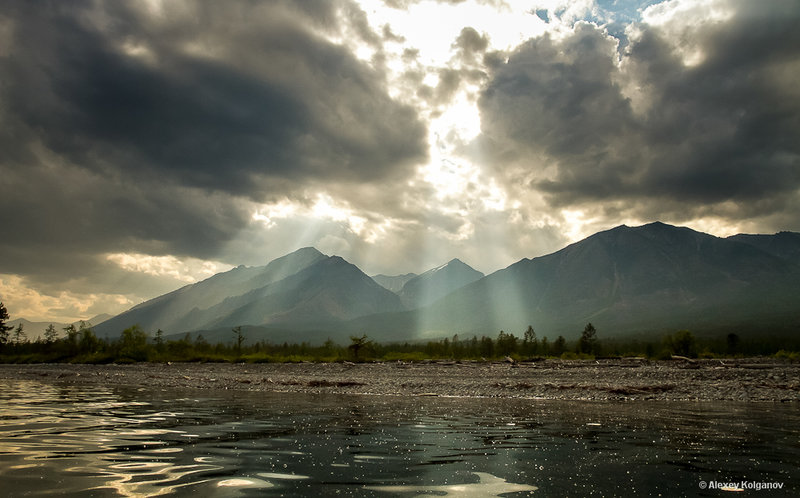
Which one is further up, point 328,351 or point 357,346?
point 357,346

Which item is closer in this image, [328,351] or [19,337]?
[328,351]

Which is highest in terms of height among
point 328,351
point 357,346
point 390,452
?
point 390,452

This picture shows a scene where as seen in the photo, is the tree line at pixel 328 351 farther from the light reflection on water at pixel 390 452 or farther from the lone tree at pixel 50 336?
the light reflection on water at pixel 390 452

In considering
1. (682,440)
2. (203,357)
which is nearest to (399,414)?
(682,440)

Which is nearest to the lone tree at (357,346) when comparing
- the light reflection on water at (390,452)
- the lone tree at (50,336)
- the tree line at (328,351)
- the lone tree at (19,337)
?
the tree line at (328,351)

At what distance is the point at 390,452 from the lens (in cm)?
1066

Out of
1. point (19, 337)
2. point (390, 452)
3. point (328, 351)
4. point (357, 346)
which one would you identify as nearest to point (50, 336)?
point (19, 337)

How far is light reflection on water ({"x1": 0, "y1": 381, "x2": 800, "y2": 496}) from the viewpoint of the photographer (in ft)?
24.6

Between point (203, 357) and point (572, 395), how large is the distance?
69.9 meters

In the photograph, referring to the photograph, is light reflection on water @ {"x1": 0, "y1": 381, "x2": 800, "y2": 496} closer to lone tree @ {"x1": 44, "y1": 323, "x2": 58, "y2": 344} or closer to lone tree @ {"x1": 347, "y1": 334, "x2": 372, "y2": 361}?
lone tree @ {"x1": 347, "y1": 334, "x2": 372, "y2": 361}

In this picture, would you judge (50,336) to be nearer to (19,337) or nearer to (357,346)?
(19,337)

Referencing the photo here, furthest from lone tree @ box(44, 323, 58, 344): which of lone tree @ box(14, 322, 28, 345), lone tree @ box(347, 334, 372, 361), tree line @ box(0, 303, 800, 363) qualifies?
lone tree @ box(347, 334, 372, 361)

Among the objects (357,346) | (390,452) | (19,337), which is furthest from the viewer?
(19,337)

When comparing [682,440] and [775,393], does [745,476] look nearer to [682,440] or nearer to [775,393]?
[682,440]
